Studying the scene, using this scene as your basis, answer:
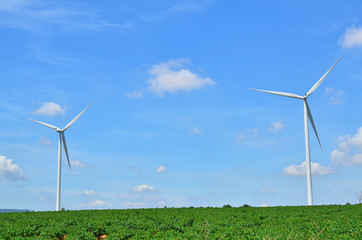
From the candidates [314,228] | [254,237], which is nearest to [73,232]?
[254,237]

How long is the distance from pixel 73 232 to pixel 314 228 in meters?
12.0

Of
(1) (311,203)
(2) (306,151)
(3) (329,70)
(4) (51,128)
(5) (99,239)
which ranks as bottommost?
(5) (99,239)

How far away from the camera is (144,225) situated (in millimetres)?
23094

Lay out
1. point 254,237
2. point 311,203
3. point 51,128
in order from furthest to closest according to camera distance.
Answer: point 51,128, point 311,203, point 254,237

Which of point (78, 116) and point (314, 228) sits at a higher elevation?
point (78, 116)

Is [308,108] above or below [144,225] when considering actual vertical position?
above

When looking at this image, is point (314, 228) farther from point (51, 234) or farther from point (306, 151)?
point (306, 151)

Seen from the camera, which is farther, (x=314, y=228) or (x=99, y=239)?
(x=99, y=239)

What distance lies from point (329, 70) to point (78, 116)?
3338 cm

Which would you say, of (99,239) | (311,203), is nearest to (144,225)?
(99,239)

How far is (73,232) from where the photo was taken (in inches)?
827

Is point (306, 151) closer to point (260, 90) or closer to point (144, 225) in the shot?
point (260, 90)

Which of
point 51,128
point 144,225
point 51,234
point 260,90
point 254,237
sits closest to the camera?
point 254,237

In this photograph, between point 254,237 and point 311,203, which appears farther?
point 311,203
